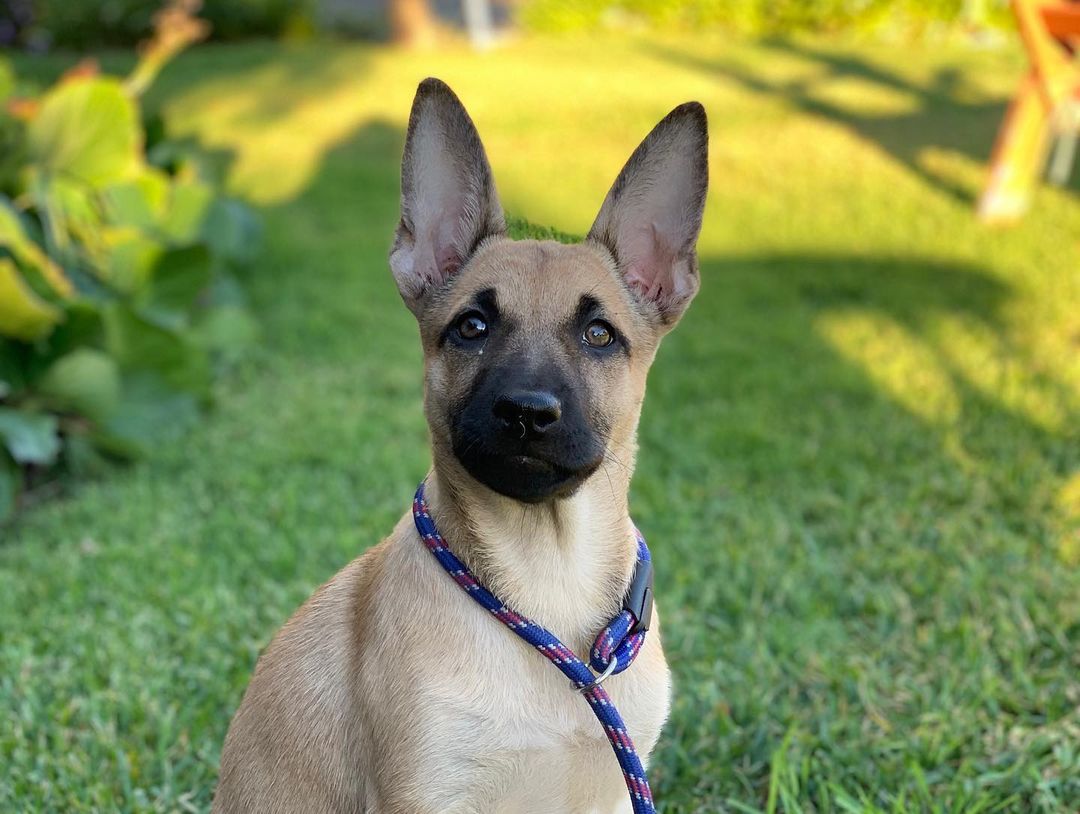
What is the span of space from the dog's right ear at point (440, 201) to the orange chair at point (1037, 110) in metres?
5.96

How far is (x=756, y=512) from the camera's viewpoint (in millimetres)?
5184

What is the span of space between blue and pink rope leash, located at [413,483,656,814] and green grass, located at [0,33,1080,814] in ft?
2.84

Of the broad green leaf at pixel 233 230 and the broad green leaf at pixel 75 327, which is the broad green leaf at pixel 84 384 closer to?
the broad green leaf at pixel 75 327

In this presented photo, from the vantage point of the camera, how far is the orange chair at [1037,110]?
7398 millimetres

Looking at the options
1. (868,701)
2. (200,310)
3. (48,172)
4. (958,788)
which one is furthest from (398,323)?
(958,788)

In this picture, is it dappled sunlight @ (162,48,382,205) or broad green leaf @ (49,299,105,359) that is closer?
broad green leaf @ (49,299,105,359)

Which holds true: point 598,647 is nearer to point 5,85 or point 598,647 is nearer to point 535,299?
point 535,299

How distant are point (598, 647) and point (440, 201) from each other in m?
1.17

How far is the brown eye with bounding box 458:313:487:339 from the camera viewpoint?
8.48 feet

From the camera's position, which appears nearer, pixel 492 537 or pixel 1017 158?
pixel 492 537

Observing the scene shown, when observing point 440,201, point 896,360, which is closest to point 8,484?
point 440,201

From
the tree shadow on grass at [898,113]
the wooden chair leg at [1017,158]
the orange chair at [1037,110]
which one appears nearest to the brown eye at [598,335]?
the orange chair at [1037,110]

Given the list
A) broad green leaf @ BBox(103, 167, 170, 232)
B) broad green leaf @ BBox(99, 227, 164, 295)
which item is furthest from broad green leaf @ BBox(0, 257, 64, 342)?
broad green leaf @ BBox(103, 167, 170, 232)

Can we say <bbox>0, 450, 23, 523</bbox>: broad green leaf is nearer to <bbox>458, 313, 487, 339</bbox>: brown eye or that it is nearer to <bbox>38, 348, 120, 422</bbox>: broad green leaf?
<bbox>38, 348, 120, 422</bbox>: broad green leaf
